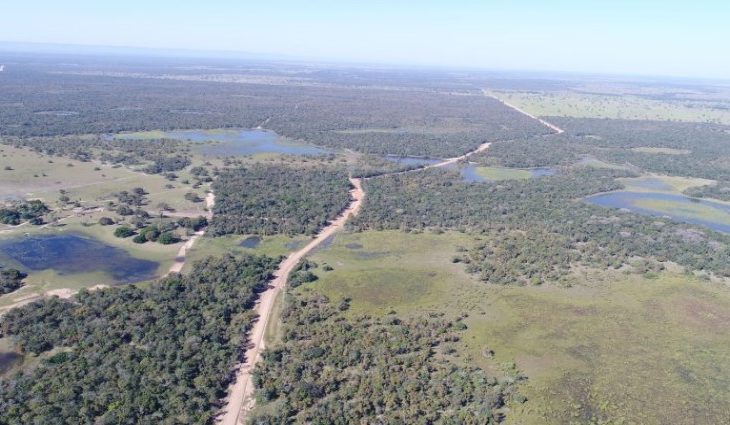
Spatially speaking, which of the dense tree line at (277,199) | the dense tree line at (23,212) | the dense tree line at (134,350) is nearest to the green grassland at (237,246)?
the dense tree line at (277,199)

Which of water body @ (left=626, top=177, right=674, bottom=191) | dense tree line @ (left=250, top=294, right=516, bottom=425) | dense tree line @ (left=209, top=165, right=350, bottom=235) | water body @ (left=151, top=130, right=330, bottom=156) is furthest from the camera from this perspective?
water body @ (left=151, top=130, right=330, bottom=156)

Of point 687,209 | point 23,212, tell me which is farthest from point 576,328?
point 23,212

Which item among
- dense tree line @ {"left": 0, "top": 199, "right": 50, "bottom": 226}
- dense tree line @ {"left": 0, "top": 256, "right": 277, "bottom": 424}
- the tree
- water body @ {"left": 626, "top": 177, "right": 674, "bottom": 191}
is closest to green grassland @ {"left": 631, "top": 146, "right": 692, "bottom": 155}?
water body @ {"left": 626, "top": 177, "right": 674, "bottom": 191}

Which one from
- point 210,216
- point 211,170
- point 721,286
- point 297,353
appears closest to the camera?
point 297,353

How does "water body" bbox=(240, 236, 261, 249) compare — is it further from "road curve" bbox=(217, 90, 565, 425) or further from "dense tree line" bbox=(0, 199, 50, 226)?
"dense tree line" bbox=(0, 199, 50, 226)

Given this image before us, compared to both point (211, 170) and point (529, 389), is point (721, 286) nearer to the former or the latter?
point (529, 389)

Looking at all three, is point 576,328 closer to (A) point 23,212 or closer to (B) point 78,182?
(A) point 23,212

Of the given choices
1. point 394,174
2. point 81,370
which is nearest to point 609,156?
point 394,174

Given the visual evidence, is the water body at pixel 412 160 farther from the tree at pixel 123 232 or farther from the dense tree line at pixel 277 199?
the tree at pixel 123 232
